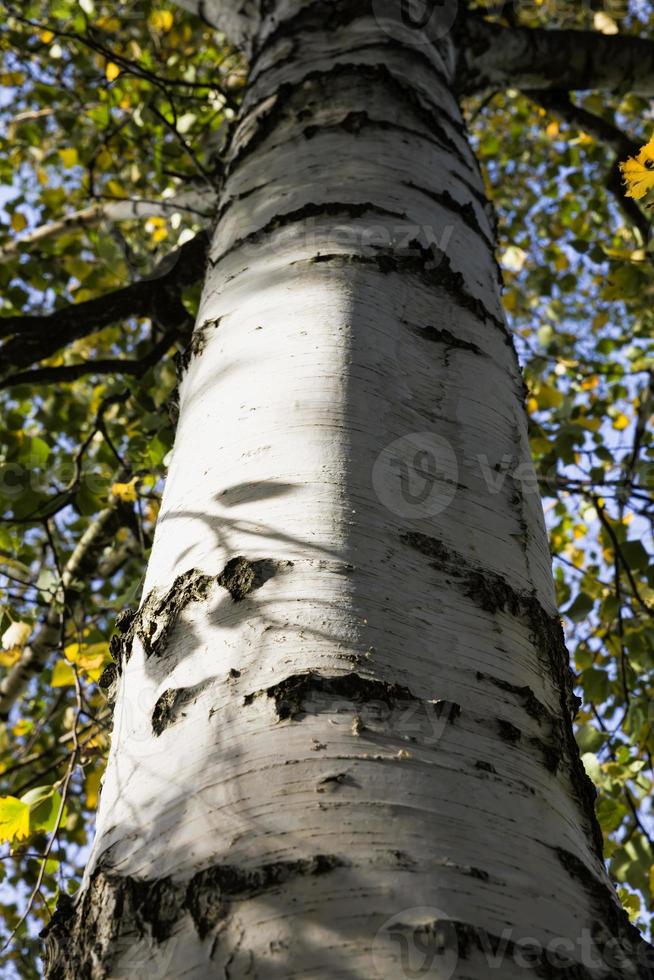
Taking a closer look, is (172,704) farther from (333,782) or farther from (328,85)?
(328,85)

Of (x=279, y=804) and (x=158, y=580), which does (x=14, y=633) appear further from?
(x=279, y=804)

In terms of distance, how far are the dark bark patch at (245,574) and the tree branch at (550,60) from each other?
6.78 feet

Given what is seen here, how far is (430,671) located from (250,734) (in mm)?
170

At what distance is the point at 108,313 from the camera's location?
7.91ft

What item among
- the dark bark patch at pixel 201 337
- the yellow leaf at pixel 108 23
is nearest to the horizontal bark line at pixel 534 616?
the dark bark patch at pixel 201 337

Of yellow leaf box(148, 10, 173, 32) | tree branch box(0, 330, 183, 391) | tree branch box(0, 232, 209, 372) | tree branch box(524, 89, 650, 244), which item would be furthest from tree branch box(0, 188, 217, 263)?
yellow leaf box(148, 10, 173, 32)

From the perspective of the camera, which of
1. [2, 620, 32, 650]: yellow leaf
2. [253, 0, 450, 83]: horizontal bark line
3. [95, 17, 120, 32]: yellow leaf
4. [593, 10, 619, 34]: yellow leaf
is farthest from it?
[95, 17, 120, 32]: yellow leaf

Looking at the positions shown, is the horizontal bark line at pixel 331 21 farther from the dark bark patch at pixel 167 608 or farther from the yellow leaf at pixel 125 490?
the dark bark patch at pixel 167 608

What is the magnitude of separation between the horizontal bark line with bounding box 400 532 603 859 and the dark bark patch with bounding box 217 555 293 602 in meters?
0.14

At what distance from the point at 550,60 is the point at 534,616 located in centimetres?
233

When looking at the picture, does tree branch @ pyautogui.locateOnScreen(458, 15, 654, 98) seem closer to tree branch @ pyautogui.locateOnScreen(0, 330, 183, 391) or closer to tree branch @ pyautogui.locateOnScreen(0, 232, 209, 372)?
tree branch @ pyautogui.locateOnScreen(0, 232, 209, 372)

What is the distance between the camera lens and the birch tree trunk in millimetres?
591

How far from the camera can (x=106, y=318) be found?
2.41 metres

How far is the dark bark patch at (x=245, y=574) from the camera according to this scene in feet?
2.62
